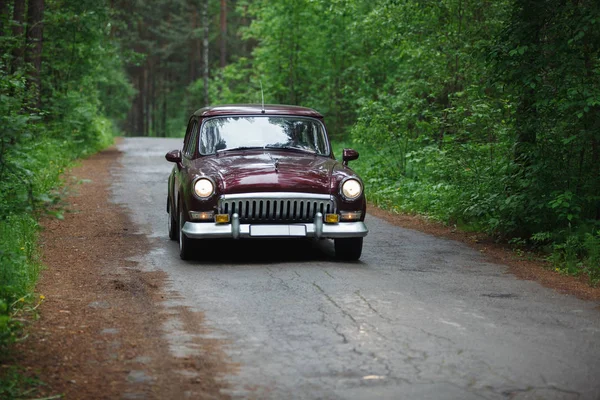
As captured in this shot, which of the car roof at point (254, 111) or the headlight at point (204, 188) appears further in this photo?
the car roof at point (254, 111)

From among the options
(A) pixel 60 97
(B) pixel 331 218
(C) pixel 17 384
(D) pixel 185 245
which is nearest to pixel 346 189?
(B) pixel 331 218

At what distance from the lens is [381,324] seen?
6.80 metres

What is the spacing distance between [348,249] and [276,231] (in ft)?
3.48

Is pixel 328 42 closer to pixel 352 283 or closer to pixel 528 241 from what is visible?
pixel 528 241

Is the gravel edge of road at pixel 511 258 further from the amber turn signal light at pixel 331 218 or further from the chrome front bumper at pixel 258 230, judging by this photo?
the chrome front bumper at pixel 258 230

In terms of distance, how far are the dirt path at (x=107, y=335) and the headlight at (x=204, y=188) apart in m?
1.03

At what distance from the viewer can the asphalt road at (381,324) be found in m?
5.30

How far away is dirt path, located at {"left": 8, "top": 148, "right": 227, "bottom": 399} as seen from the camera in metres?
5.29

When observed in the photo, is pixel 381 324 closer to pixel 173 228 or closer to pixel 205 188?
pixel 205 188

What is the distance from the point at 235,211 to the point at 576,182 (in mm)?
4460

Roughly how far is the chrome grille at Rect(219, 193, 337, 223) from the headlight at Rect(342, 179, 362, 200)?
420mm

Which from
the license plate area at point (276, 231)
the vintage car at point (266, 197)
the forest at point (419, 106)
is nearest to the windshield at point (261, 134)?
the vintage car at point (266, 197)

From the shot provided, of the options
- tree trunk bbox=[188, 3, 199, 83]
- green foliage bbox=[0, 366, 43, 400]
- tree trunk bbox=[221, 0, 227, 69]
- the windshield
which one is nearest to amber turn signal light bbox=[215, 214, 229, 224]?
the windshield

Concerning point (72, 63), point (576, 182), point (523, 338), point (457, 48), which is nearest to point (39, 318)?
point (523, 338)
